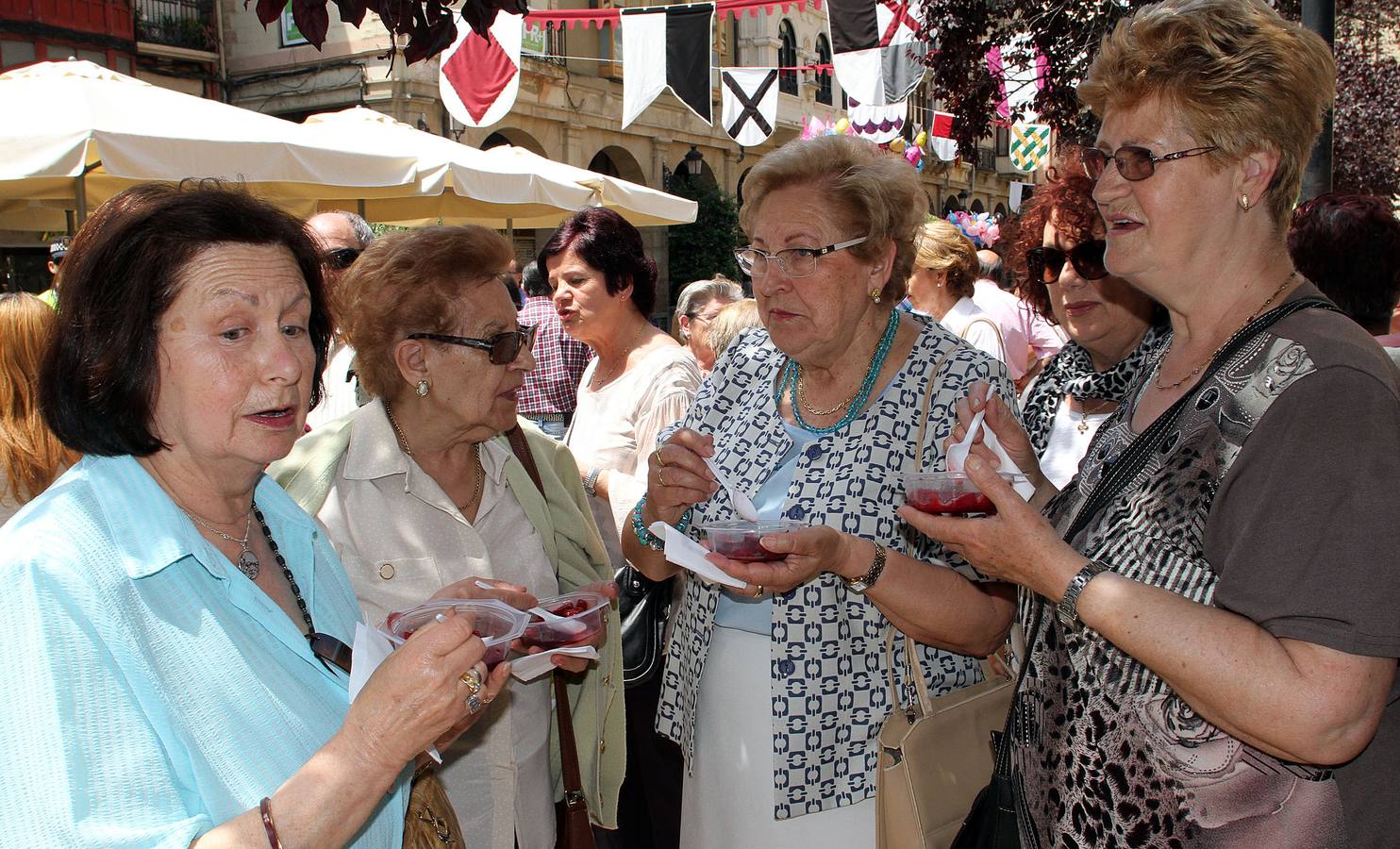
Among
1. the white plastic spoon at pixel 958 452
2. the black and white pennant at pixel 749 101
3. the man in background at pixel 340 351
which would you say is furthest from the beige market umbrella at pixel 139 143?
the black and white pennant at pixel 749 101

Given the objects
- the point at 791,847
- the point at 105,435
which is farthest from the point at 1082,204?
the point at 105,435

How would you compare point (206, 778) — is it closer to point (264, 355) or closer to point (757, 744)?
point (264, 355)

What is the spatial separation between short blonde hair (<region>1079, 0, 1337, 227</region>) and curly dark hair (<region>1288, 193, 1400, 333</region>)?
1.30 meters

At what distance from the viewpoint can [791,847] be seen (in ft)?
8.32

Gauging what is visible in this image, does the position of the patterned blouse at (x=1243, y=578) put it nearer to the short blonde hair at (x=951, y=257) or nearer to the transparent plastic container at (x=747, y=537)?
the transparent plastic container at (x=747, y=537)

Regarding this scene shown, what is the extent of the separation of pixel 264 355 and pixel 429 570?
102 cm

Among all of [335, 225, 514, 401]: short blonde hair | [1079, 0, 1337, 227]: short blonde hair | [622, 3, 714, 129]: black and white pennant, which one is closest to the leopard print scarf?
[1079, 0, 1337, 227]: short blonde hair

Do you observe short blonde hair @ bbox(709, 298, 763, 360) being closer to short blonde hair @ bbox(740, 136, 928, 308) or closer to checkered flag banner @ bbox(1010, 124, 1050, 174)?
short blonde hair @ bbox(740, 136, 928, 308)

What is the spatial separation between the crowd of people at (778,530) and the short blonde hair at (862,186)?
0.01 m

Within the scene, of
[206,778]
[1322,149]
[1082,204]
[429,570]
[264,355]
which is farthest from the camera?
[1322,149]

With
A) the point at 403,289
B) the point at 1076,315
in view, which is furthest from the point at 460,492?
the point at 1076,315

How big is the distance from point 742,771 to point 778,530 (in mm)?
723

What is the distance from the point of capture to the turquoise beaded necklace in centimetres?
270

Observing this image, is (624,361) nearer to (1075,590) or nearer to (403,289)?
(403,289)
